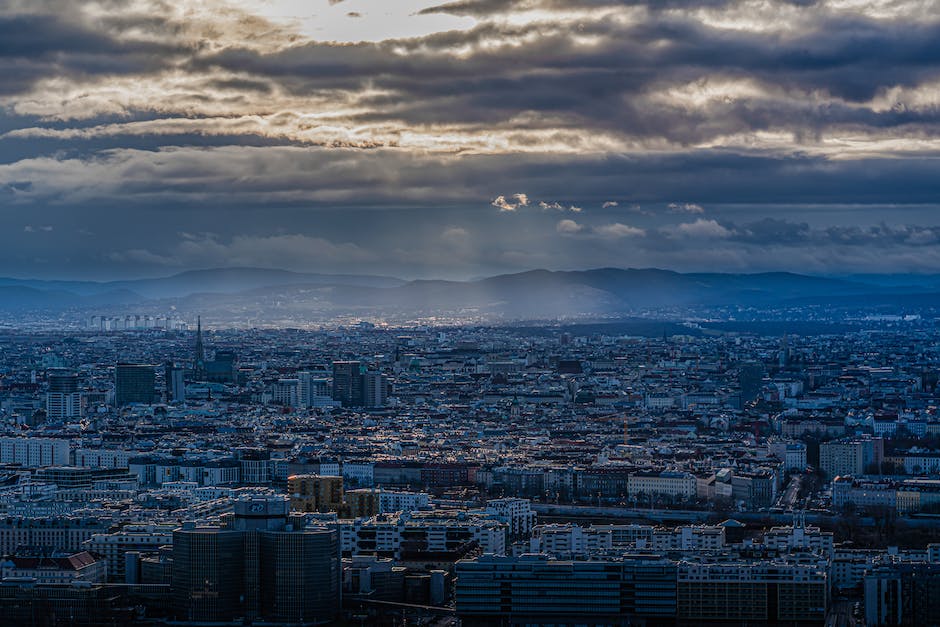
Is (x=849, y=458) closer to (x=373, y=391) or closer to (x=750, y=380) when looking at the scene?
(x=373, y=391)

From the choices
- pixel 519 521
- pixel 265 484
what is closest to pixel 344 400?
pixel 265 484

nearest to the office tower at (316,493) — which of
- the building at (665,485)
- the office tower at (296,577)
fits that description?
the building at (665,485)

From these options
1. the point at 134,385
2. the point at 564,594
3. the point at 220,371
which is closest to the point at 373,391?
the point at 134,385

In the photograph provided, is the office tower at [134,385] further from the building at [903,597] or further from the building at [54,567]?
the building at [903,597]

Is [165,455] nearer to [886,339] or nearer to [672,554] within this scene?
[672,554]

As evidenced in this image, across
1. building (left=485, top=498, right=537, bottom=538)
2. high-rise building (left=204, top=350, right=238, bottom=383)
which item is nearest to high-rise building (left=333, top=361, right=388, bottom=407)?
high-rise building (left=204, top=350, right=238, bottom=383)

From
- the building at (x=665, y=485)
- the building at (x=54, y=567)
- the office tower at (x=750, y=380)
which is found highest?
the office tower at (x=750, y=380)

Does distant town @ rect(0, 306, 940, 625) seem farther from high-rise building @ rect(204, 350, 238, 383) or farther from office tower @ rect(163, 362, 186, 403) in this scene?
high-rise building @ rect(204, 350, 238, 383)
